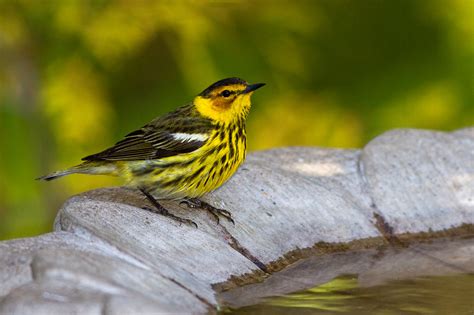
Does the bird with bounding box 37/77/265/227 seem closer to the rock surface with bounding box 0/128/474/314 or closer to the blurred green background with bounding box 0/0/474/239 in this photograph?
the rock surface with bounding box 0/128/474/314

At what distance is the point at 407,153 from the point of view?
16.7 feet

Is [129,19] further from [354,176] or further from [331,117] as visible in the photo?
[354,176]

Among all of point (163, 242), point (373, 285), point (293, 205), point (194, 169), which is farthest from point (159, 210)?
point (373, 285)

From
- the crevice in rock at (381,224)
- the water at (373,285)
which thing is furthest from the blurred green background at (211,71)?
the water at (373,285)

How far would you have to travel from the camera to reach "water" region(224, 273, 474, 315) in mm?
3742

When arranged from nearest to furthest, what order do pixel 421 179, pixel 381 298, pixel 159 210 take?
pixel 381 298
pixel 159 210
pixel 421 179

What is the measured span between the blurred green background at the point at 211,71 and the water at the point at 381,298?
316 cm

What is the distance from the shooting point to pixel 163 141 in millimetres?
4719

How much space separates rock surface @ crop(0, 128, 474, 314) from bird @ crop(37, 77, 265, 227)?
98 mm

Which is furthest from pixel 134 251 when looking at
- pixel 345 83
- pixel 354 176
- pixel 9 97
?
pixel 345 83

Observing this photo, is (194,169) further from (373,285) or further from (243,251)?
(373,285)

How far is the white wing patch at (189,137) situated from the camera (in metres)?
4.66

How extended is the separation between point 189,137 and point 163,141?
0.12 m

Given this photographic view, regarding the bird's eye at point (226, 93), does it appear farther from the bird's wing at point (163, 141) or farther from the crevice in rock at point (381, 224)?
the crevice in rock at point (381, 224)
